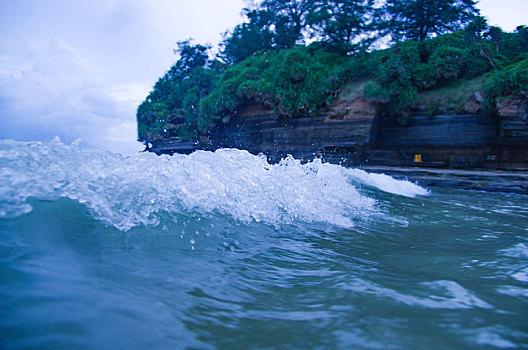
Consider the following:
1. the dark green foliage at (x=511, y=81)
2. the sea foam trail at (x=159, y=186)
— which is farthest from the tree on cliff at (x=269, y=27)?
the sea foam trail at (x=159, y=186)

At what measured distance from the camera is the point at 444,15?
47.2 feet

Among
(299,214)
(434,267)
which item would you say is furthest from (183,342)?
(299,214)

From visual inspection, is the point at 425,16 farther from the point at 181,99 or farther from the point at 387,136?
the point at 181,99

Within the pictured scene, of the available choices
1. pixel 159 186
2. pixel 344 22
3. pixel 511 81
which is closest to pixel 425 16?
pixel 344 22

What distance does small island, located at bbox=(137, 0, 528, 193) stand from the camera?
34.1ft

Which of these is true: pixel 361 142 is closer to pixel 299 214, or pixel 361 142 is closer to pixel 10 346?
pixel 299 214

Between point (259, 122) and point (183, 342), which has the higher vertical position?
point (259, 122)

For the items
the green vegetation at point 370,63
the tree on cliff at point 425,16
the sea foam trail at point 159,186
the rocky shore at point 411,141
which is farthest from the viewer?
the tree on cliff at point 425,16

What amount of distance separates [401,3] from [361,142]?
864 cm

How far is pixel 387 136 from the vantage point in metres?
13.4

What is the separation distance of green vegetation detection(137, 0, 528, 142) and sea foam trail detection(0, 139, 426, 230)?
10215 millimetres

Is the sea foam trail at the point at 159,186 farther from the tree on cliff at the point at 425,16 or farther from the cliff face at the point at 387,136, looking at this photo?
the tree on cliff at the point at 425,16

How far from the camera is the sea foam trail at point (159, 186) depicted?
7.39 ft

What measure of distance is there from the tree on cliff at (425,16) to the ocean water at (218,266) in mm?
15603
